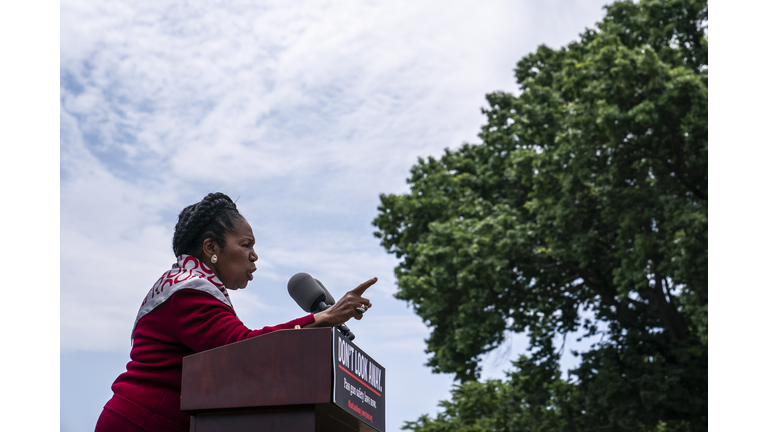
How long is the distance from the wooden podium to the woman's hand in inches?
11.4

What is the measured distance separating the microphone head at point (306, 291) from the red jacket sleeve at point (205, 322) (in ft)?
0.83

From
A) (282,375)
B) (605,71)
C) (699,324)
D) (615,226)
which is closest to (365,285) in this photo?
(282,375)

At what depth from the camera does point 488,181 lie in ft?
54.3

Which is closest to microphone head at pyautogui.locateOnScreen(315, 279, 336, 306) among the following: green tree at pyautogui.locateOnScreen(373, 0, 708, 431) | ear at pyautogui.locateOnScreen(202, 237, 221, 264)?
ear at pyautogui.locateOnScreen(202, 237, 221, 264)

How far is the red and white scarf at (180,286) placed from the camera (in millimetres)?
2490

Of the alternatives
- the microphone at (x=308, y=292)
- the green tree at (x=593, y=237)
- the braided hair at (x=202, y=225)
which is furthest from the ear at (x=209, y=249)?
the green tree at (x=593, y=237)

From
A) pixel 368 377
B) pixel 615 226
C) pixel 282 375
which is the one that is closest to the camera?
pixel 282 375

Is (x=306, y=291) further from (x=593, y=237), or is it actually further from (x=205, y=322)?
(x=593, y=237)

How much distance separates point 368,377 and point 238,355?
0.44 metres

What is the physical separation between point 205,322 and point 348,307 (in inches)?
18.5

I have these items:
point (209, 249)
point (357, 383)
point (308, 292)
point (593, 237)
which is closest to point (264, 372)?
point (357, 383)

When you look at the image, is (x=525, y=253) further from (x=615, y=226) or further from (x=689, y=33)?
(x=689, y=33)

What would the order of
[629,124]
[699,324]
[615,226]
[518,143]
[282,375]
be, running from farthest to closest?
1. [518,143]
2. [615,226]
3. [629,124]
4. [699,324]
5. [282,375]

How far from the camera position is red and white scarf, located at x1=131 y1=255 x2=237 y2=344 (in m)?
2.49
